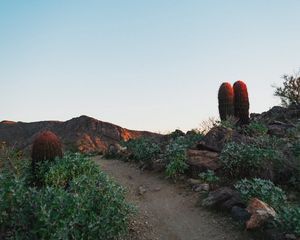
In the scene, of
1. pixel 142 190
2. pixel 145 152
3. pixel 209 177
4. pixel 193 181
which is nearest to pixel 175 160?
pixel 193 181

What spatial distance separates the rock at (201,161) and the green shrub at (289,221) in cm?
393

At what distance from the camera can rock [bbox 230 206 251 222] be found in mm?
8227

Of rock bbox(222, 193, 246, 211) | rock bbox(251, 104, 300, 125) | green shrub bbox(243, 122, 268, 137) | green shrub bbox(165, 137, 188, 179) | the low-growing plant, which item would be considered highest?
rock bbox(251, 104, 300, 125)

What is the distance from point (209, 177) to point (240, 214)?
217 centimetres

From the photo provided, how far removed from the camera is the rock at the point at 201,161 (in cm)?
1136

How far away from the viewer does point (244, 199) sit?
8.71 metres

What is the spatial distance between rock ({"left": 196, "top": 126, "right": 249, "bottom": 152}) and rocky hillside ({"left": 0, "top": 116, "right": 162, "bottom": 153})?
771 cm

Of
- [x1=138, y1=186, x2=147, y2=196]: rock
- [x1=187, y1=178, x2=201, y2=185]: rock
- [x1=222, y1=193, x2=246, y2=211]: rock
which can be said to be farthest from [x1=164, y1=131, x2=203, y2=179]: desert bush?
[x1=222, y1=193, x2=246, y2=211]: rock

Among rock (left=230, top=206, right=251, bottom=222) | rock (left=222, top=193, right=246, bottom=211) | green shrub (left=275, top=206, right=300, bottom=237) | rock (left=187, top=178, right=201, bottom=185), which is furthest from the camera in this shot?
rock (left=187, top=178, right=201, bottom=185)

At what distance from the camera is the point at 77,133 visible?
2184 centimetres

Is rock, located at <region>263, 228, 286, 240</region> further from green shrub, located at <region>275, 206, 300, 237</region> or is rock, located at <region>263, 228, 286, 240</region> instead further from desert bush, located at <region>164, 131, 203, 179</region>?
desert bush, located at <region>164, 131, 203, 179</region>

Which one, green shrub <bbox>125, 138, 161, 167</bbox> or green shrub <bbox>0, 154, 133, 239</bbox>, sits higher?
green shrub <bbox>125, 138, 161, 167</bbox>

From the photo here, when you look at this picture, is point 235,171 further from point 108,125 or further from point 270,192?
point 108,125

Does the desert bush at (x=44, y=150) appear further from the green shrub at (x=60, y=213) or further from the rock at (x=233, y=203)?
the rock at (x=233, y=203)
